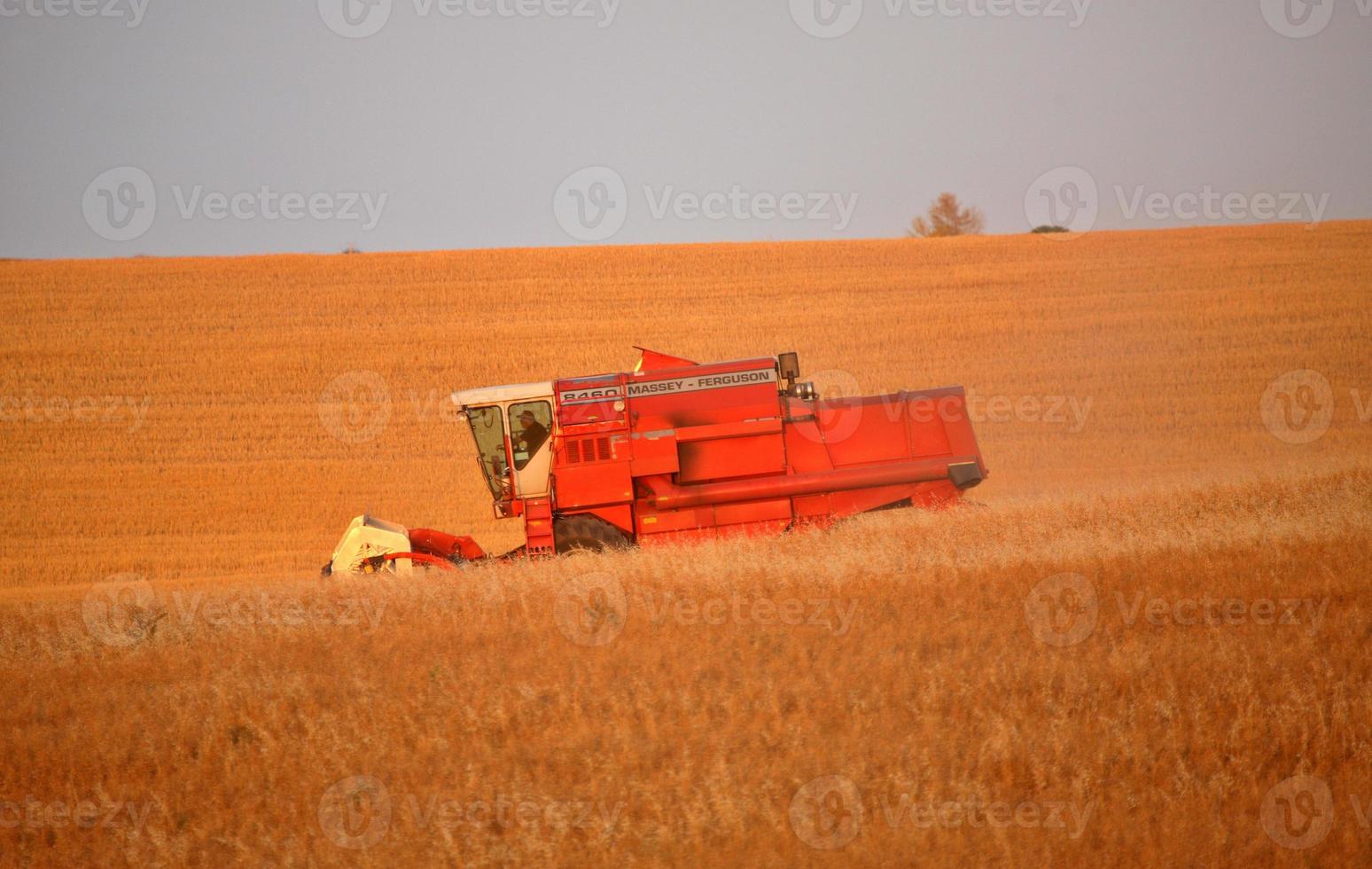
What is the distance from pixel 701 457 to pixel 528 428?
195 cm

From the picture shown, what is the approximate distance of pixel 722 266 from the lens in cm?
3231

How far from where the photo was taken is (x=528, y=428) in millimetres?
12367

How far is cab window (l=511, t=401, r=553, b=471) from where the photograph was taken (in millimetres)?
12320

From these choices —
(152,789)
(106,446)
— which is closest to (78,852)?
(152,789)

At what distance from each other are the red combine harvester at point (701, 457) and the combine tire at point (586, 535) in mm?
13

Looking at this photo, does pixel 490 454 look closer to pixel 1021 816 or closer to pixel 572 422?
pixel 572 422

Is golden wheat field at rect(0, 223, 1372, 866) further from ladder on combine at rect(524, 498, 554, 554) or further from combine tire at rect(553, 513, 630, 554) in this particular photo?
ladder on combine at rect(524, 498, 554, 554)

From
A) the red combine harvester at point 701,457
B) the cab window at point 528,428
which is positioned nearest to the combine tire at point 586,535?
the red combine harvester at point 701,457

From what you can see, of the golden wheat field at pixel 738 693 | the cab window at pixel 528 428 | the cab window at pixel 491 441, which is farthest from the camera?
the cab window at pixel 491 441

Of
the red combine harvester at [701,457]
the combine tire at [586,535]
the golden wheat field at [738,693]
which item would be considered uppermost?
the red combine harvester at [701,457]

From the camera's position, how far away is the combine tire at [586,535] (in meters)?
12.0

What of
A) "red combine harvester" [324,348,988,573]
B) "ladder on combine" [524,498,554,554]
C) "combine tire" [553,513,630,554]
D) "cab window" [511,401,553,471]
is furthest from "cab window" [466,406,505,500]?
"combine tire" [553,513,630,554]

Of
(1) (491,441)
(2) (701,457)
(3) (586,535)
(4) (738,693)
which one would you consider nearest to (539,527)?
(3) (586,535)

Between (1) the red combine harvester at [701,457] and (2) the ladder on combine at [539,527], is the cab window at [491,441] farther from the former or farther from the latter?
(2) the ladder on combine at [539,527]
